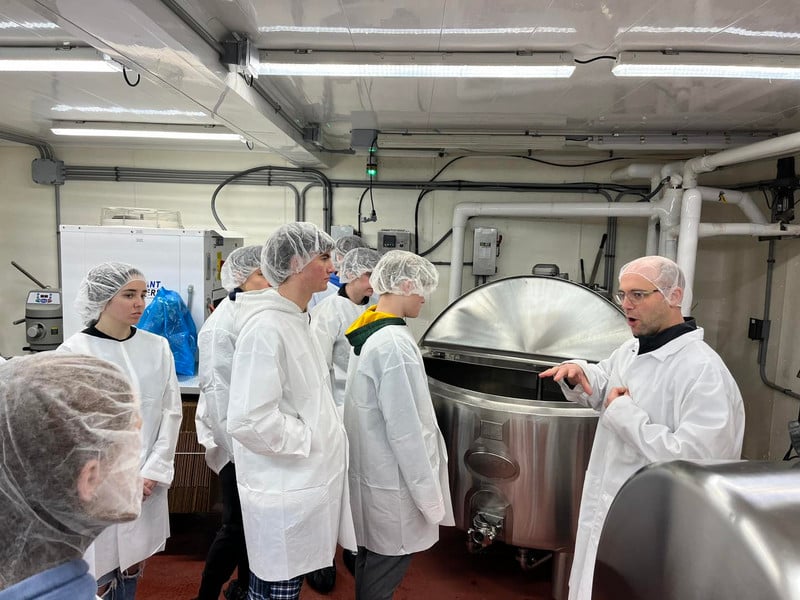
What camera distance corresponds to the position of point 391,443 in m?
1.47

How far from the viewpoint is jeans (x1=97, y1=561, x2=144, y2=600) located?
135 cm

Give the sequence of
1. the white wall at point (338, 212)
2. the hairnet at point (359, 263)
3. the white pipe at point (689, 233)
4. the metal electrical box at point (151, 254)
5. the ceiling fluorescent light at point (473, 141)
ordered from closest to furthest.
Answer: the hairnet at point (359, 263) → the metal electrical box at point (151, 254) → the white pipe at point (689, 233) → the ceiling fluorescent light at point (473, 141) → the white wall at point (338, 212)

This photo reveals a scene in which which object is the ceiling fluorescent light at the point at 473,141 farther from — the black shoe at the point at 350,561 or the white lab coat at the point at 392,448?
the black shoe at the point at 350,561

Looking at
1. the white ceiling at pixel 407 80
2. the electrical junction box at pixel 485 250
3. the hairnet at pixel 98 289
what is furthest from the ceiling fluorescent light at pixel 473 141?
the hairnet at pixel 98 289

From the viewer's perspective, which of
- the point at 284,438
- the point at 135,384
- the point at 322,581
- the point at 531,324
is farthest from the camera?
the point at 531,324

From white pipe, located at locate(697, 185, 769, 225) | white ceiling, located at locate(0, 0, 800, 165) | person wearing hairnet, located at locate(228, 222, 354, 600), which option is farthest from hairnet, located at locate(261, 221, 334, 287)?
white pipe, located at locate(697, 185, 769, 225)

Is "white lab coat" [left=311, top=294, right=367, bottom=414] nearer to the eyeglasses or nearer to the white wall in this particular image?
the eyeglasses

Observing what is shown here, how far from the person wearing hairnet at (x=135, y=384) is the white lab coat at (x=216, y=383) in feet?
0.85

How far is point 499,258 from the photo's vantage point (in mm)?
3721

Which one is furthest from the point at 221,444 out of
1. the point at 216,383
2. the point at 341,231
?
the point at 341,231

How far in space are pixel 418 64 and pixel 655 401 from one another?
1.53m

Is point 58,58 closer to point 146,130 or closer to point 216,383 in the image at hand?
point 146,130

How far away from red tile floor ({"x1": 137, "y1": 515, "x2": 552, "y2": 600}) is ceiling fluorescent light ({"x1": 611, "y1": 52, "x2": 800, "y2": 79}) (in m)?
2.29

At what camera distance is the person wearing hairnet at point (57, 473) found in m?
0.49
